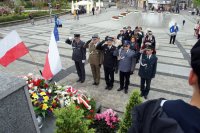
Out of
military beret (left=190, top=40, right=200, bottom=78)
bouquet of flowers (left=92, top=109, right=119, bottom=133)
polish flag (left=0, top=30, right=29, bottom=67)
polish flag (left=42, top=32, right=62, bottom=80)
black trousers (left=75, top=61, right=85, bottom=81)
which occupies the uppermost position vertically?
military beret (left=190, top=40, right=200, bottom=78)

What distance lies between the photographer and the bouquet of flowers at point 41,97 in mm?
5016

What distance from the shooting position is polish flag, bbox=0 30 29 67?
5.25m

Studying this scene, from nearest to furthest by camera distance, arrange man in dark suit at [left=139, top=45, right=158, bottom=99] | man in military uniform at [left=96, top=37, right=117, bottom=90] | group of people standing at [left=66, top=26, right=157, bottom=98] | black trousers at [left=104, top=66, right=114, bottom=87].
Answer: man in dark suit at [left=139, top=45, right=158, bottom=99], group of people standing at [left=66, top=26, right=157, bottom=98], man in military uniform at [left=96, top=37, right=117, bottom=90], black trousers at [left=104, top=66, right=114, bottom=87]

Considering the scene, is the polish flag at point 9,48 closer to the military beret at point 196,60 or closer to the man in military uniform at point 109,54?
the man in military uniform at point 109,54

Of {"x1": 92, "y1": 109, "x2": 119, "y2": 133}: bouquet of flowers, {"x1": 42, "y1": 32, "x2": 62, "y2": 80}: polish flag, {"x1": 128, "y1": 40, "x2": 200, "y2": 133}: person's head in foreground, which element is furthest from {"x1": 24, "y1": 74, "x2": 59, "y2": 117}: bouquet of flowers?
{"x1": 128, "y1": 40, "x2": 200, "y2": 133}: person's head in foreground

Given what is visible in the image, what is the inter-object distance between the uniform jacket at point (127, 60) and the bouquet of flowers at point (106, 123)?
2770 millimetres

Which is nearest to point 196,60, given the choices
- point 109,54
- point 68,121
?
point 68,121

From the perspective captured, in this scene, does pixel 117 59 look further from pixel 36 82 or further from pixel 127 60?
pixel 36 82

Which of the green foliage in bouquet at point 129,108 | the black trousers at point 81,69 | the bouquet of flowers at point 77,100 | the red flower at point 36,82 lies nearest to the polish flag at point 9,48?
the red flower at point 36,82

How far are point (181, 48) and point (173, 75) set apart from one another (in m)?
7.27

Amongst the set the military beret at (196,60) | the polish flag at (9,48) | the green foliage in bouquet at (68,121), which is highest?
the military beret at (196,60)

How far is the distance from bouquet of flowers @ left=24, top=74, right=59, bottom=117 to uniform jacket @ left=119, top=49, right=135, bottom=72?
2.98 meters

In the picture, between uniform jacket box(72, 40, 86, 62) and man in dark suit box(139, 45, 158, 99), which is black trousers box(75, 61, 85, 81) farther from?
man in dark suit box(139, 45, 158, 99)

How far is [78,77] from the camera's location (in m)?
9.80
